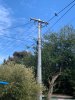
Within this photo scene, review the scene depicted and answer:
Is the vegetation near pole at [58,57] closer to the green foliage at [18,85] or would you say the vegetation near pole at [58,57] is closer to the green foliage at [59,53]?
the green foliage at [59,53]

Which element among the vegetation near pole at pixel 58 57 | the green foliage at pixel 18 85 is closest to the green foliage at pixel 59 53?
the vegetation near pole at pixel 58 57

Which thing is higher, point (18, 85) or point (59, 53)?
point (59, 53)

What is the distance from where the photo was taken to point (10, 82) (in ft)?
101

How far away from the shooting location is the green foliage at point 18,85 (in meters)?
30.4

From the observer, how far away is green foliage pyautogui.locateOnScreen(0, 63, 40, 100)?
3037 centimetres

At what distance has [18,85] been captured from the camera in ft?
100

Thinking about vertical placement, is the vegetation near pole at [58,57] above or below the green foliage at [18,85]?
above

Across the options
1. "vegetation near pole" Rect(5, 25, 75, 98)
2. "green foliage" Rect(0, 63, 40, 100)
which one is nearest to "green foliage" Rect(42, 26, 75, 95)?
"vegetation near pole" Rect(5, 25, 75, 98)

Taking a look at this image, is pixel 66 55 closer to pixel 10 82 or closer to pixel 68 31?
pixel 68 31

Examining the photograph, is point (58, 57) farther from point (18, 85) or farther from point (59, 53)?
point (18, 85)

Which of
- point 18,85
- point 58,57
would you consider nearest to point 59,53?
point 58,57

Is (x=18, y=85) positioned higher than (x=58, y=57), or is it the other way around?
(x=58, y=57)

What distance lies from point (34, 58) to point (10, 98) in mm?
16776

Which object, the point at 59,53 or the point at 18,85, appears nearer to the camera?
the point at 18,85
